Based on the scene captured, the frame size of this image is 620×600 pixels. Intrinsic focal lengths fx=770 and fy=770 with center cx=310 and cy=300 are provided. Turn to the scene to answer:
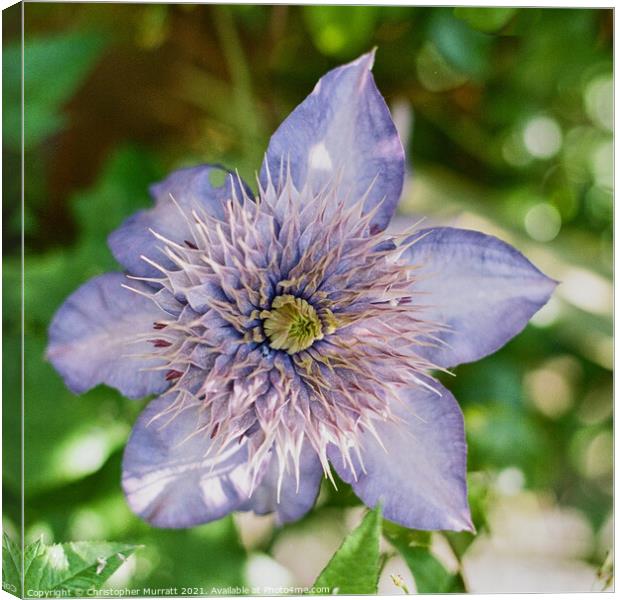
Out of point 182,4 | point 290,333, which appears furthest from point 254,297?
point 182,4

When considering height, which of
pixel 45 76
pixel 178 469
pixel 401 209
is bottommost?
pixel 178 469

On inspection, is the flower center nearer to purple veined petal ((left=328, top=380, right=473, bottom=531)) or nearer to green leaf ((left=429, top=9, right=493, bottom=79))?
purple veined petal ((left=328, top=380, right=473, bottom=531))

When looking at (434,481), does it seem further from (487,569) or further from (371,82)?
(371,82)

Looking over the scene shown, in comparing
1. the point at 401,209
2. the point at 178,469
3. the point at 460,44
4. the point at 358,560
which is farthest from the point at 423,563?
the point at 460,44

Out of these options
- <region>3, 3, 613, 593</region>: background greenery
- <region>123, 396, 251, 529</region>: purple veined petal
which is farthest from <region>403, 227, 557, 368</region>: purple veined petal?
<region>123, 396, 251, 529</region>: purple veined petal

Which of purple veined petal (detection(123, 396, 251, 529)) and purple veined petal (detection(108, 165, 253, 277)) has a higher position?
purple veined petal (detection(108, 165, 253, 277))

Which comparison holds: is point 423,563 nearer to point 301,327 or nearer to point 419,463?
point 419,463

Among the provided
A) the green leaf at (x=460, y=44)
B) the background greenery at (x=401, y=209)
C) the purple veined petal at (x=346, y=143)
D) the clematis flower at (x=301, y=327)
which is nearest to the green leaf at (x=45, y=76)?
the background greenery at (x=401, y=209)
